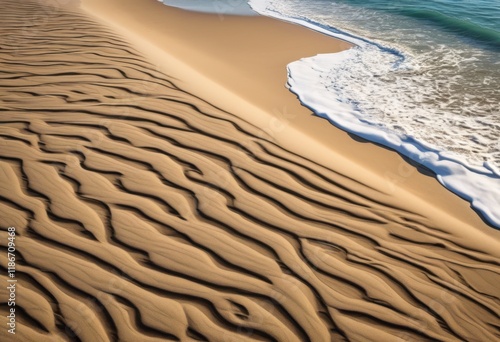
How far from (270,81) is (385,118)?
6.18ft

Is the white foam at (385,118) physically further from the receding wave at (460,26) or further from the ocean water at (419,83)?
the receding wave at (460,26)

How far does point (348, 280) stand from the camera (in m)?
2.59

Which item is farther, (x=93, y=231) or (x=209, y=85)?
(x=209, y=85)

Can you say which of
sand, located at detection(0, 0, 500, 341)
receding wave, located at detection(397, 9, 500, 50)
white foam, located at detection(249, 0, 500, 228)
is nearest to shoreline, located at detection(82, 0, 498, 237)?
sand, located at detection(0, 0, 500, 341)

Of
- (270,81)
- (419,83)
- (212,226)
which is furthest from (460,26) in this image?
(212,226)

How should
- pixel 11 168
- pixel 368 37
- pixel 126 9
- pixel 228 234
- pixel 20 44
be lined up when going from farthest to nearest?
1. pixel 126 9
2. pixel 368 37
3. pixel 20 44
4. pixel 11 168
5. pixel 228 234

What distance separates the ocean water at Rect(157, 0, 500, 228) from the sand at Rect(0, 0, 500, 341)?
413 mm

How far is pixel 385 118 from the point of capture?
5.14 m

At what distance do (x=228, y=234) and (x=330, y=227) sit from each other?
2.52ft

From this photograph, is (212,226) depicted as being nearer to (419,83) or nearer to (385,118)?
(385,118)

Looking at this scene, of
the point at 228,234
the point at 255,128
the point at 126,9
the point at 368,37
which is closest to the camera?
the point at 228,234

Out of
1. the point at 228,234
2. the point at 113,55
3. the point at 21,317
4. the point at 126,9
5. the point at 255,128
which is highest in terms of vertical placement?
the point at 126,9

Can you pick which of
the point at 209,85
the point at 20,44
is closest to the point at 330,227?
the point at 209,85

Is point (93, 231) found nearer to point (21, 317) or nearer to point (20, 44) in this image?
point (21, 317)
